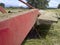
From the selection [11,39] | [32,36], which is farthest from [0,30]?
[32,36]

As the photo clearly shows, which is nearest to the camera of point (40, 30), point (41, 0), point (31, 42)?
point (31, 42)

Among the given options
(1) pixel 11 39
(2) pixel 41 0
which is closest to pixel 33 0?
(2) pixel 41 0

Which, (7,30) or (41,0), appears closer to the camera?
(7,30)

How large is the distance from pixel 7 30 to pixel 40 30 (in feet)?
18.7

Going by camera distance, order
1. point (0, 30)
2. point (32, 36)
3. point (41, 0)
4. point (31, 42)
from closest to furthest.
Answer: point (0, 30) → point (31, 42) → point (32, 36) → point (41, 0)

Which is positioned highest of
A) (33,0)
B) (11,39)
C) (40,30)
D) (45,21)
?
(11,39)

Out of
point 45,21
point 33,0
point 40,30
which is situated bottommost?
point 33,0

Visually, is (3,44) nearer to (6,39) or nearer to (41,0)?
(6,39)

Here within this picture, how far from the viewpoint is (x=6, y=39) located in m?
0.90

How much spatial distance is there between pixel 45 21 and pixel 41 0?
155ft

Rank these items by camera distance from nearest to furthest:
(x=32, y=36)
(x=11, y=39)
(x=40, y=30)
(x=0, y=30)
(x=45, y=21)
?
(x=0, y=30), (x=11, y=39), (x=45, y=21), (x=32, y=36), (x=40, y=30)

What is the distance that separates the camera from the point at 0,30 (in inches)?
31.9

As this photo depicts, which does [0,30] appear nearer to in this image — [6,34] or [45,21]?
[6,34]

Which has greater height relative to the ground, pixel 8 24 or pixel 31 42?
pixel 8 24
